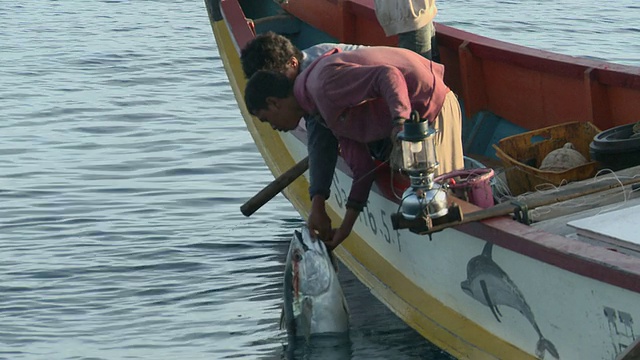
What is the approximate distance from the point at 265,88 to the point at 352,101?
42 cm

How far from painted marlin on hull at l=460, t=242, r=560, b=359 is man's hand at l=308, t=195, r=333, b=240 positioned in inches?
31.5

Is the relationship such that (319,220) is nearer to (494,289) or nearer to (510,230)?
(494,289)

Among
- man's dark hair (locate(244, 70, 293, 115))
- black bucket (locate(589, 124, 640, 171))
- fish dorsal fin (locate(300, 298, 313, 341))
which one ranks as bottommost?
fish dorsal fin (locate(300, 298, 313, 341))

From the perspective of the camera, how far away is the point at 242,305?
770 cm

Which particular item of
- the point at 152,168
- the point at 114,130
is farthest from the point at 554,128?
the point at 114,130

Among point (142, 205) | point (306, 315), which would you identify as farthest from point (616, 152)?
point (142, 205)

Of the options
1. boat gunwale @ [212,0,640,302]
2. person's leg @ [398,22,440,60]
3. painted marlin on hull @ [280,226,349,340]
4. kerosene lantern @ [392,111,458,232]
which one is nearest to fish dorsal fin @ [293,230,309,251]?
painted marlin on hull @ [280,226,349,340]

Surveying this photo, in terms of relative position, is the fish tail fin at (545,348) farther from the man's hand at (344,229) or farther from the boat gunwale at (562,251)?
the man's hand at (344,229)

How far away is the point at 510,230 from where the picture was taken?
5078 millimetres

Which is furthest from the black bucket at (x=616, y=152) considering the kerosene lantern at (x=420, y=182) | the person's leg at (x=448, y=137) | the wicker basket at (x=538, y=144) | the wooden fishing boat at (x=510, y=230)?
the kerosene lantern at (x=420, y=182)

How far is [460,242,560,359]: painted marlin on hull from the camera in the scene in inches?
203

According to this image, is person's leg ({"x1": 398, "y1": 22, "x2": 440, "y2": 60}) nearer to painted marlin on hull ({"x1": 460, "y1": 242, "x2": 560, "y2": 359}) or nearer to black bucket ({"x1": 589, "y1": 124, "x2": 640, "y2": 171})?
black bucket ({"x1": 589, "y1": 124, "x2": 640, "y2": 171})

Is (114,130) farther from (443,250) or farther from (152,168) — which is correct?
(443,250)

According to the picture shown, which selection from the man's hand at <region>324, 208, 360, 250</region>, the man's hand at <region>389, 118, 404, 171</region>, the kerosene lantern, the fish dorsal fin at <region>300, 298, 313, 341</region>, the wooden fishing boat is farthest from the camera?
the fish dorsal fin at <region>300, 298, 313, 341</region>
